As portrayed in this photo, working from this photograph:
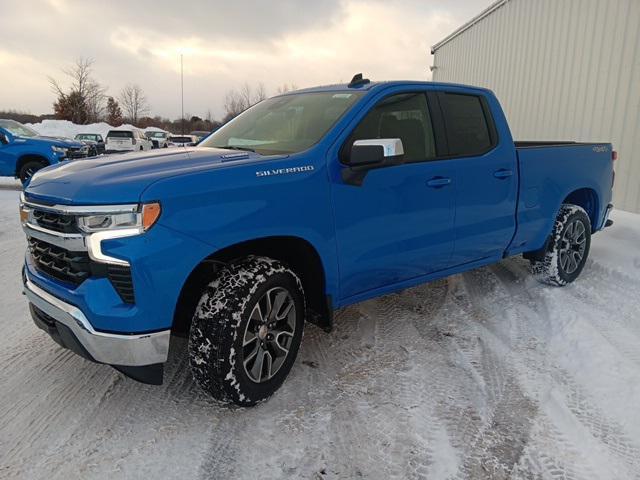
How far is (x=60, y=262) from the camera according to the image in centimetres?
258

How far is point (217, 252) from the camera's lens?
265cm

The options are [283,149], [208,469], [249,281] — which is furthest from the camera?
[283,149]

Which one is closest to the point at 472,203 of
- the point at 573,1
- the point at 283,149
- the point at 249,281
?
the point at 283,149

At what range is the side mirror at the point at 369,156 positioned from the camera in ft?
9.23

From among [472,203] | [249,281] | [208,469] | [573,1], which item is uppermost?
[573,1]

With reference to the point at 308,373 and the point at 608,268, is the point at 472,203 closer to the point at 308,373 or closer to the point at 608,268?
the point at 308,373

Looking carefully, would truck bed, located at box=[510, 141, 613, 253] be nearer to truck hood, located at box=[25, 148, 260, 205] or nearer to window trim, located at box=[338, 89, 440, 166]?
window trim, located at box=[338, 89, 440, 166]

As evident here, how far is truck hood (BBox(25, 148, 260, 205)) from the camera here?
7.69 feet

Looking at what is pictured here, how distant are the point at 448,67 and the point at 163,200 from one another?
51.9 feet

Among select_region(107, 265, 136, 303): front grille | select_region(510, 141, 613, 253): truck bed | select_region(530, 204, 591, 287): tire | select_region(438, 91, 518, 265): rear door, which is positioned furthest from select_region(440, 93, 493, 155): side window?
select_region(107, 265, 136, 303): front grille

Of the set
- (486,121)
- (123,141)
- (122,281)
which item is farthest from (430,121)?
(123,141)

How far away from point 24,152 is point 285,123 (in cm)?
1143

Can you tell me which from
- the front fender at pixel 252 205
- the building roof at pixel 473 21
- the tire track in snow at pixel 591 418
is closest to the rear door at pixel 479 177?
the tire track in snow at pixel 591 418

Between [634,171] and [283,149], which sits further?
[634,171]
